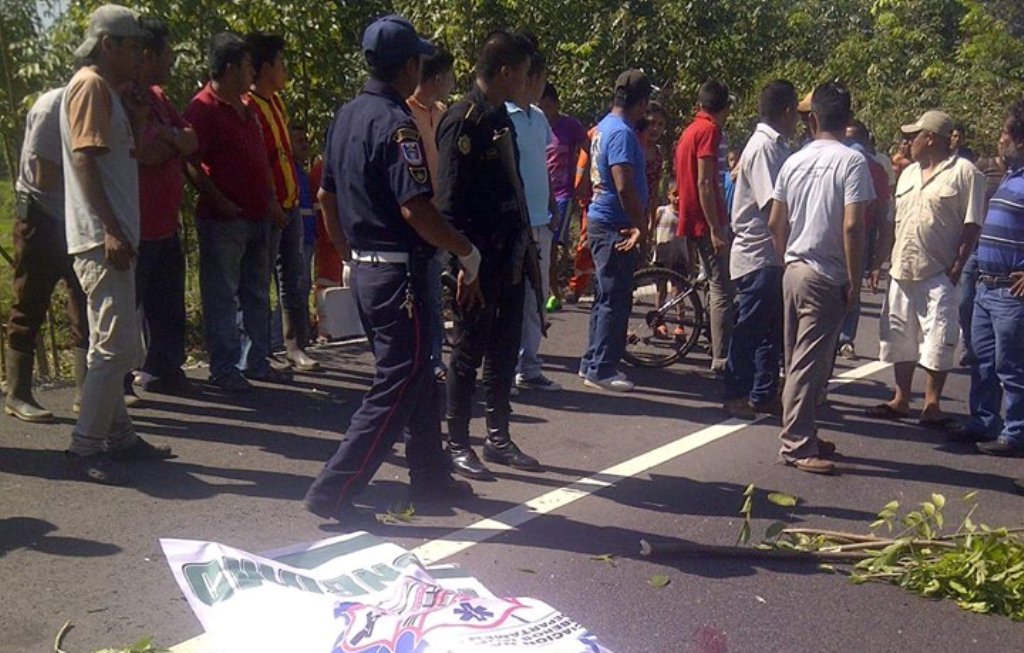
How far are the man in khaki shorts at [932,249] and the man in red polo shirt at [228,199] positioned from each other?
4011 millimetres

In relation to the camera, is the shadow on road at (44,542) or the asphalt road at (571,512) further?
the shadow on road at (44,542)

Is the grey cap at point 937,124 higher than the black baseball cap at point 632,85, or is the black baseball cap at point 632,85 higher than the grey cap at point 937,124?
the black baseball cap at point 632,85

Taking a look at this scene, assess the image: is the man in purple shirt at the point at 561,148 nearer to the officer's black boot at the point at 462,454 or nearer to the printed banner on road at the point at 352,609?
the officer's black boot at the point at 462,454

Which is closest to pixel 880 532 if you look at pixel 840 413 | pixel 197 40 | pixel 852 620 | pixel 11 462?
A: pixel 852 620

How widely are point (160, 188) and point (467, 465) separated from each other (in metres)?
2.57

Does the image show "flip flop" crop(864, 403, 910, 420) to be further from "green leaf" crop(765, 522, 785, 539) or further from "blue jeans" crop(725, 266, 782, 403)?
"green leaf" crop(765, 522, 785, 539)

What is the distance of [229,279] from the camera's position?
23.5 ft

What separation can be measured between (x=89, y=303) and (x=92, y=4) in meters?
4.09

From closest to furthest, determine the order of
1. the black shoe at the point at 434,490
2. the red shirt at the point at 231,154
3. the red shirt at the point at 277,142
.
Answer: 1. the black shoe at the point at 434,490
2. the red shirt at the point at 231,154
3. the red shirt at the point at 277,142

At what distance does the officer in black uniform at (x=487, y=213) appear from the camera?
530 cm

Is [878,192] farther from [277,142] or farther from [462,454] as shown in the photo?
[277,142]

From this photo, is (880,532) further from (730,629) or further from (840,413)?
(840,413)

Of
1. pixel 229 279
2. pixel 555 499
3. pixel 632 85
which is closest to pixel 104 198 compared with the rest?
pixel 229 279

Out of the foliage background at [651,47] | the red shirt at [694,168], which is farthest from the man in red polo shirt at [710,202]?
the foliage background at [651,47]
